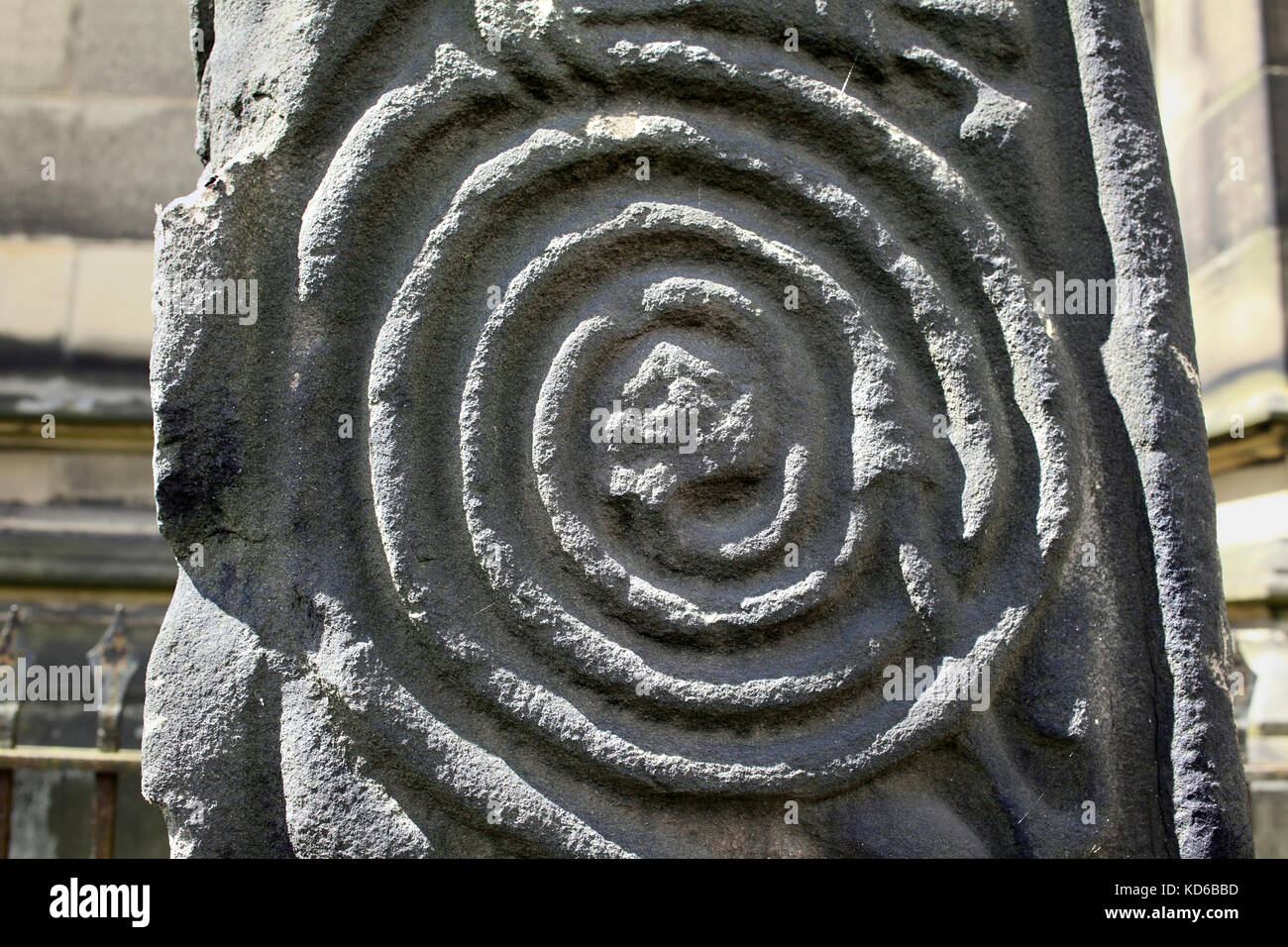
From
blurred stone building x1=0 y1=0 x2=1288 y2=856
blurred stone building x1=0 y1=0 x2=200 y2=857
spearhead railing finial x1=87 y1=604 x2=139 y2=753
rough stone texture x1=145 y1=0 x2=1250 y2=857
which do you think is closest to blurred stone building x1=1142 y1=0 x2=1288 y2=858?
blurred stone building x1=0 y1=0 x2=1288 y2=856

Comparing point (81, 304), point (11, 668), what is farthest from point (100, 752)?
point (81, 304)

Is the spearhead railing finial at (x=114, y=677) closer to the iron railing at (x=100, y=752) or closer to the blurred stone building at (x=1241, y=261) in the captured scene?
the iron railing at (x=100, y=752)

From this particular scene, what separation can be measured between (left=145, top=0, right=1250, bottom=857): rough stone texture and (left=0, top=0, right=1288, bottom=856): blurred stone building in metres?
2.41

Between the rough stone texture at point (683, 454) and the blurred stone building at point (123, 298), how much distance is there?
241cm

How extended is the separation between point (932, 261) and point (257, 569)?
3.20ft

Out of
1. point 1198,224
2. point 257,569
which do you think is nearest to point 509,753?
point 257,569

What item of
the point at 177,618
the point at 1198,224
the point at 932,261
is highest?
the point at 1198,224

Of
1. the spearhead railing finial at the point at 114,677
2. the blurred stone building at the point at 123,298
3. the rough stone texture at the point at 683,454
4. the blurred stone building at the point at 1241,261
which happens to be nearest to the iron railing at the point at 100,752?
the spearhead railing finial at the point at 114,677

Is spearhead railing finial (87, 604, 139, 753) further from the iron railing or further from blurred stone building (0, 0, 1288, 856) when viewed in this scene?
blurred stone building (0, 0, 1288, 856)

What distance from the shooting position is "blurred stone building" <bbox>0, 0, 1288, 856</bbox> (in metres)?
3.55

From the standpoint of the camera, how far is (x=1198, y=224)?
403cm
